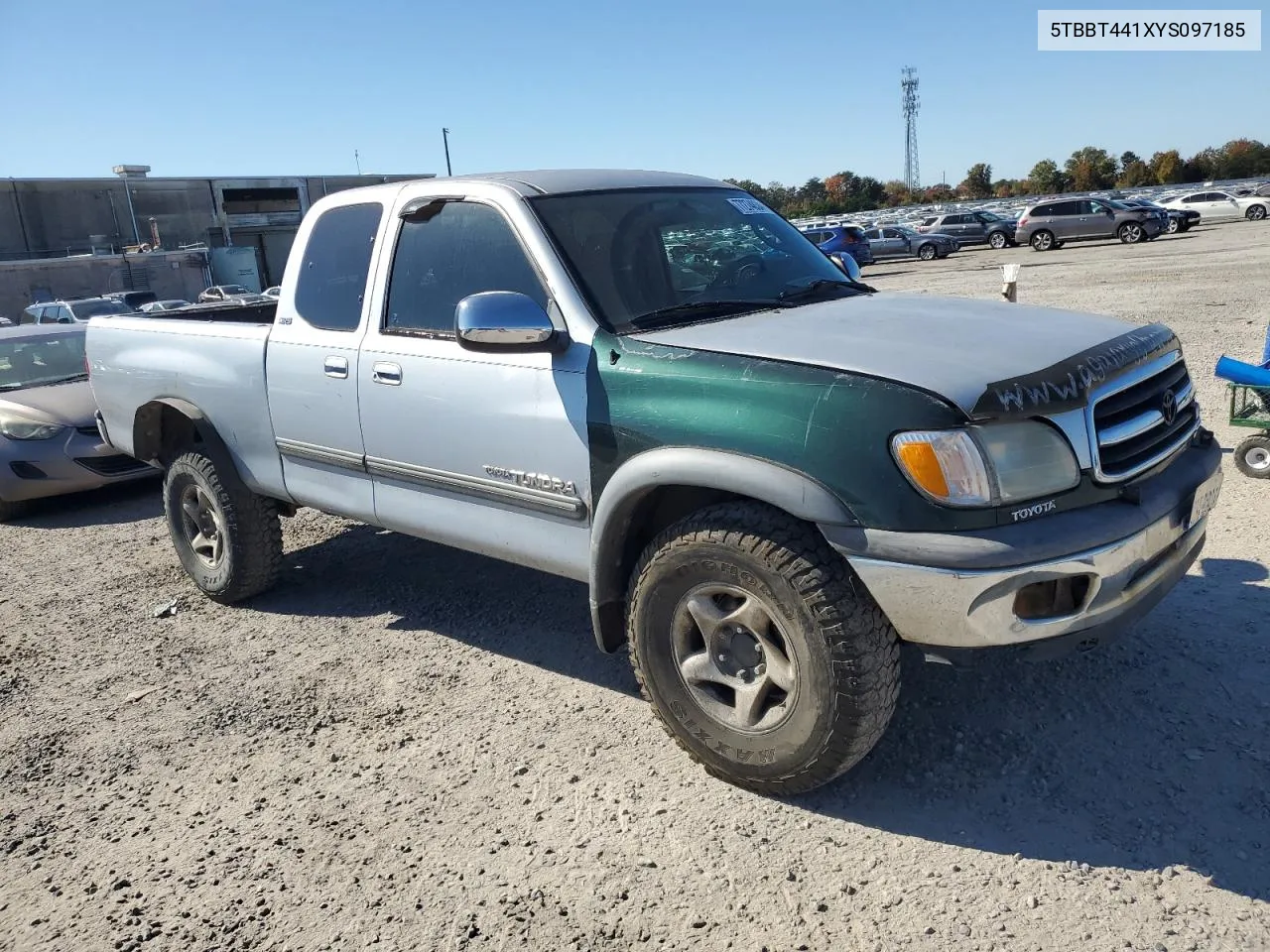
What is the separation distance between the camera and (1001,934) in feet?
8.05

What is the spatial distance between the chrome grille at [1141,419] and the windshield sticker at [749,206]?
189 cm

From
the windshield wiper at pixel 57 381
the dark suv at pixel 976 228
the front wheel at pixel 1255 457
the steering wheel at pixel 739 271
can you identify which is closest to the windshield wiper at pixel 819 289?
→ the steering wheel at pixel 739 271

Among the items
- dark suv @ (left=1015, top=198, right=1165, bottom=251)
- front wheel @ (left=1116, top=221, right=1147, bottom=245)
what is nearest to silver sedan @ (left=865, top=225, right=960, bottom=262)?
dark suv @ (left=1015, top=198, right=1165, bottom=251)

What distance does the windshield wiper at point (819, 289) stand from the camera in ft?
12.7

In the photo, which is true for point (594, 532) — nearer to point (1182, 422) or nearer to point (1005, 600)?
point (1005, 600)

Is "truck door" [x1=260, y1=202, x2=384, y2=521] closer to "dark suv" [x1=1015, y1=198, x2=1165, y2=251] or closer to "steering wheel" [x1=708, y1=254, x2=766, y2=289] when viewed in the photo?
"steering wheel" [x1=708, y1=254, x2=766, y2=289]

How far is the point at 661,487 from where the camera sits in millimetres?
3178

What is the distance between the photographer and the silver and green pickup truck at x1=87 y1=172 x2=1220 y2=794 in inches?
104

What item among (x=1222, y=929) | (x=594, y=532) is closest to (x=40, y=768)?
(x=594, y=532)

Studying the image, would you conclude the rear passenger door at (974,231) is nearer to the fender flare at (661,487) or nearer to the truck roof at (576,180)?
the truck roof at (576,180)

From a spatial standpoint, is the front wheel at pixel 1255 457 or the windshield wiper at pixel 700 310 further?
the front wheel at pixel 1255 457

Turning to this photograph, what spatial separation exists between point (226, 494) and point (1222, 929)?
15.0 ft

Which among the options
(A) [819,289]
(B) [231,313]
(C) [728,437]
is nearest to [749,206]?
(A) [819,289]

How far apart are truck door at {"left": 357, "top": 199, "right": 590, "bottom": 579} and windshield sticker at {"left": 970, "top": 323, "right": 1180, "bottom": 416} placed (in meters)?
1.35
